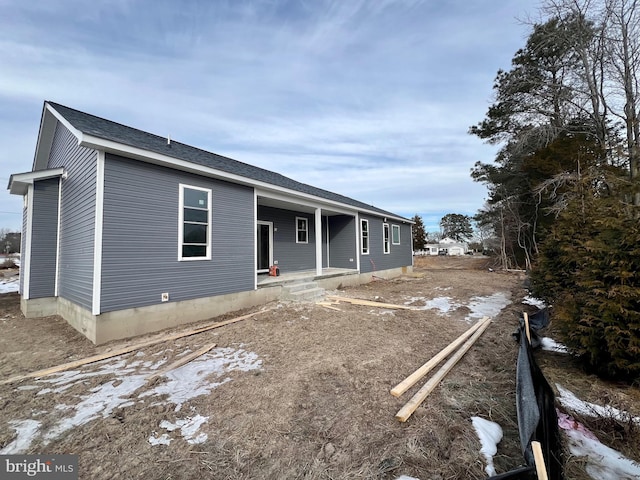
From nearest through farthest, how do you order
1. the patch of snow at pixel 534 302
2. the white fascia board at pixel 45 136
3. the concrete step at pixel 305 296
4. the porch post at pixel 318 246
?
the white fascia board at pixel 45 136
the patch of snow at pixel 534 302
the concrete step at pixel 305 296
the porch post at pixel 318 246

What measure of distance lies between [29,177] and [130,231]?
156 inches

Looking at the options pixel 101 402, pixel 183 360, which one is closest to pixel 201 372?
pixel 183 360

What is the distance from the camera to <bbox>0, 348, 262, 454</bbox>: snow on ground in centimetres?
245

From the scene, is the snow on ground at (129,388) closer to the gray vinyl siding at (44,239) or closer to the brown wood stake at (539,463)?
the brown wood stake at (539,463)

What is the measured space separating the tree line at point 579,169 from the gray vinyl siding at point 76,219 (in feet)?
25.6

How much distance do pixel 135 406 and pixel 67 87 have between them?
10820 mm

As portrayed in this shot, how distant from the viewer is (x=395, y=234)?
15930mm

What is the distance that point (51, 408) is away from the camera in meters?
2.84

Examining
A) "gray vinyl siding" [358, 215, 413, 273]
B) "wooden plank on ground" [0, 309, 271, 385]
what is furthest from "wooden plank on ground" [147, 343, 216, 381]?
"gray vinyl siding" [358, 215, 413, 273]

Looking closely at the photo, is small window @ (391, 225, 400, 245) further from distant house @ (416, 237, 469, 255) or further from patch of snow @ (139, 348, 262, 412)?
distant house @ (416, 237, 469, 255)

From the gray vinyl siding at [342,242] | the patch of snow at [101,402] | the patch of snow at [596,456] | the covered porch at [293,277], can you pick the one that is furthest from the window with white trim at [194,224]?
the gray vinyl siding at [342,242]

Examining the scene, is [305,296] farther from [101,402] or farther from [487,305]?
[101,402]

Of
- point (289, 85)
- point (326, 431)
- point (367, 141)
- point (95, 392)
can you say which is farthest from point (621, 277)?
point (367, 141)

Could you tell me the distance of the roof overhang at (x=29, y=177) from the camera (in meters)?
6.55
